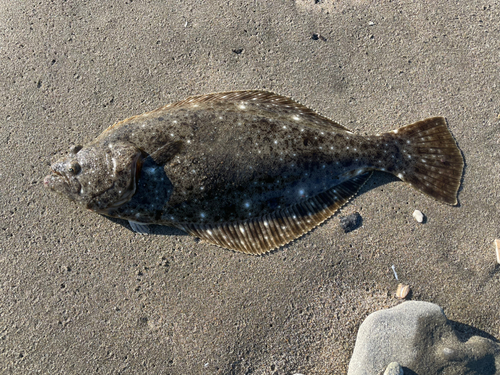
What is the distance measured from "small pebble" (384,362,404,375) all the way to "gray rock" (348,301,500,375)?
41 millimetres

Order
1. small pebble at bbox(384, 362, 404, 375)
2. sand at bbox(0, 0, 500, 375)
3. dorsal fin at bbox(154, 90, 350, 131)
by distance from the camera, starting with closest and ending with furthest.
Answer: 1. small pebble at bbox(384, 362, 404, 375)
2. sand at bbox(0, 0, 500, 375)
3. dorsal fin at bbox(154, 90, 350, 131)

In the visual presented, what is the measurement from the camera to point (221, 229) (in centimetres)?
276

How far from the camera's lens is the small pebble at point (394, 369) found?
234 cm

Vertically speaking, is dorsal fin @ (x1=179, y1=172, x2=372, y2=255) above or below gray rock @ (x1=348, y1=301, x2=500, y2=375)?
above

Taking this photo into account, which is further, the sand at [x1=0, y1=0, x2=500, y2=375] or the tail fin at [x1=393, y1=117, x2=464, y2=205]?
the tail fin at [x1=393, y1=117, x2=464, y2=205]

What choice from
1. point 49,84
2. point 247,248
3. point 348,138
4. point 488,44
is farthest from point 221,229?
point 488,44

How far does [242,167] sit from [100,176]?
1.14 meters

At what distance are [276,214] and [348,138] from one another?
3.09 ft

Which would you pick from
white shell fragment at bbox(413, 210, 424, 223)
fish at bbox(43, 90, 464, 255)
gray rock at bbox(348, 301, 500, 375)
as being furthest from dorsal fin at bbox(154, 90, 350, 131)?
gray rock at bbox(348, 301, 500, 375)

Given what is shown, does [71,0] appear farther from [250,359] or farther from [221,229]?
[250,359]

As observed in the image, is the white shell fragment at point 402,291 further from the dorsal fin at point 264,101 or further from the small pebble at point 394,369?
the dorsal fin at point 264,101

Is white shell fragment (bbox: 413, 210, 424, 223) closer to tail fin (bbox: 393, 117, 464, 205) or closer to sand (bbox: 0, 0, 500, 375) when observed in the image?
sand (bbox: 0, 0, 500, 375)

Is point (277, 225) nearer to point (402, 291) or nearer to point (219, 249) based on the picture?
point (219, 249)

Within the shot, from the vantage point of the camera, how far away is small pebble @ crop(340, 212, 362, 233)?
2801 mm
